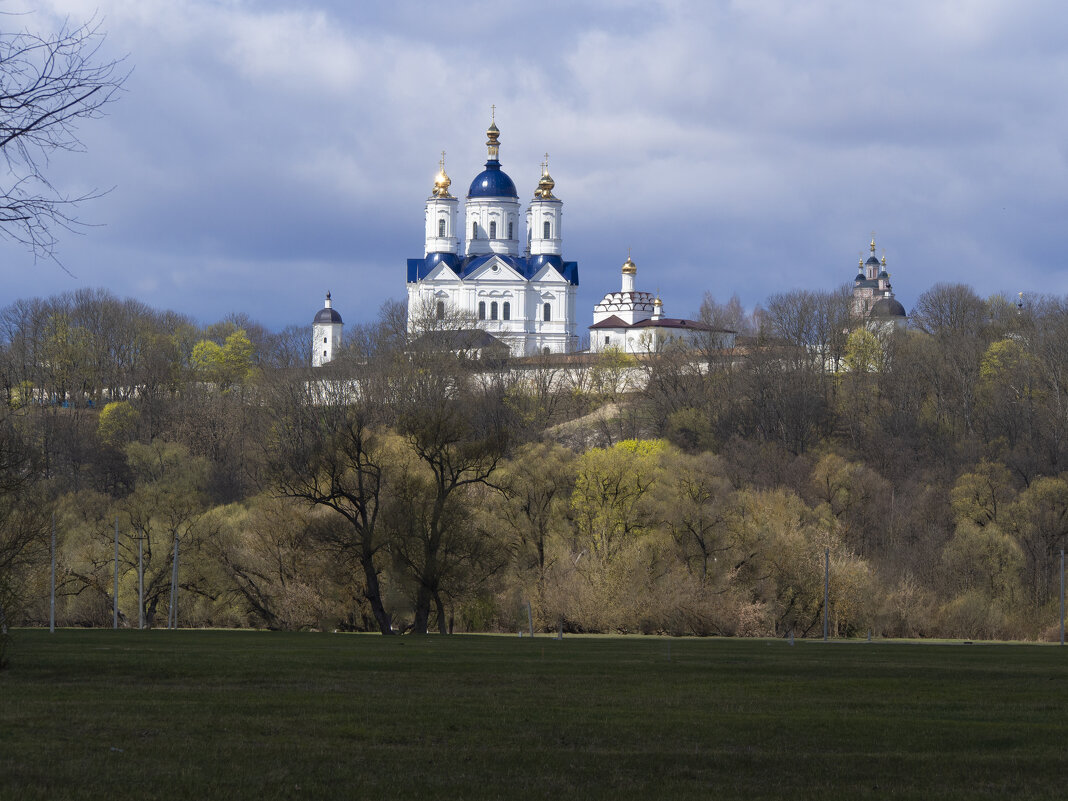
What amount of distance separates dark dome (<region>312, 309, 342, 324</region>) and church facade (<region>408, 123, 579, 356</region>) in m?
23.6

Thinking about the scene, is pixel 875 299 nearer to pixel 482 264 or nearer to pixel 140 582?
pixel 482 264

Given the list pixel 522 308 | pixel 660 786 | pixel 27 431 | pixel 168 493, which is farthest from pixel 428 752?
pixel 522 308

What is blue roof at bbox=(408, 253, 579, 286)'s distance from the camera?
131875mm

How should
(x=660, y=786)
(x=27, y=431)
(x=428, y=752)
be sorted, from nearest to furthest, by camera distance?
(x=660, y=786)
(x=428, y=752)
(x=27, y=431)

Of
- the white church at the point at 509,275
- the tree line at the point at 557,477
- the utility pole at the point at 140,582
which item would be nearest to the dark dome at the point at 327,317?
the white church at the point at 509,275

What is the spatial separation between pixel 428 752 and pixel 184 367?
348ft

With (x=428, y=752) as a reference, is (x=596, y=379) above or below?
above

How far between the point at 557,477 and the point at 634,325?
8232cm

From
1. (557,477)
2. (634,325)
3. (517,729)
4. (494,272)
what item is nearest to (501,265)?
(494,272)

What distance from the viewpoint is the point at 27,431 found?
251ft

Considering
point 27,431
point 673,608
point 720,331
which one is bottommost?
point 673,608

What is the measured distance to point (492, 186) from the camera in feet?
442

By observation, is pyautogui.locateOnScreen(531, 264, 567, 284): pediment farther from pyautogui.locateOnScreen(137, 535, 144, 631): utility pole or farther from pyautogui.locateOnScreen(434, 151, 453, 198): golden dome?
pyautogui.locateOnScreen(137, 535, 144, 631): utility pole

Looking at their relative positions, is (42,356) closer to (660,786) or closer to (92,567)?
(92,567)
